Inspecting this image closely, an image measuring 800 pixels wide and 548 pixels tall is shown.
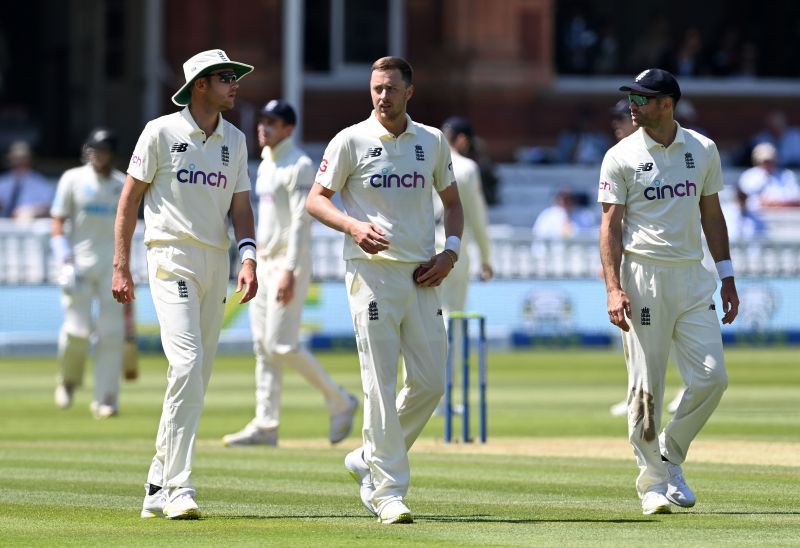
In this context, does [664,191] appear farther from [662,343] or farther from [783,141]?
[783,141]

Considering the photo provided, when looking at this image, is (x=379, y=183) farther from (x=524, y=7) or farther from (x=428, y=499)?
(x=524, y=7)

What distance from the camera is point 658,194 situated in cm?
941

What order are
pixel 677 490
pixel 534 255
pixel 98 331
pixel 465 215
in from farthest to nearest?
1. pixel 534 255
2. pixel 98 331
3. pixel 465 215
4. pixel 677 490

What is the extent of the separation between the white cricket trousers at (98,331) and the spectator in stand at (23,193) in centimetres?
856

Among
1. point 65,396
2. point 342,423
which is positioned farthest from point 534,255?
point 342,423

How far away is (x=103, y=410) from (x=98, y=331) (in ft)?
2.27

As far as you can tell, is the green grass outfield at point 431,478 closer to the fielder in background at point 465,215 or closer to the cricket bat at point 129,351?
the cricket bat at point 129,351

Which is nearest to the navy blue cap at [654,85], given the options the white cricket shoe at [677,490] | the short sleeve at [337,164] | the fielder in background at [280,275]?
the short sleeve at [337,164]

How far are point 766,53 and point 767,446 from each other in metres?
23.8

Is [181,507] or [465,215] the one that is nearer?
[181,507]

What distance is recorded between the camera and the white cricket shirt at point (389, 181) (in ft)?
29.7

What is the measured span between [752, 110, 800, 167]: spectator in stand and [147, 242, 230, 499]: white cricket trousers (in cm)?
2321

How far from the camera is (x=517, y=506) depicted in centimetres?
973

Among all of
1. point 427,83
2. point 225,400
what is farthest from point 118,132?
point 225,400
